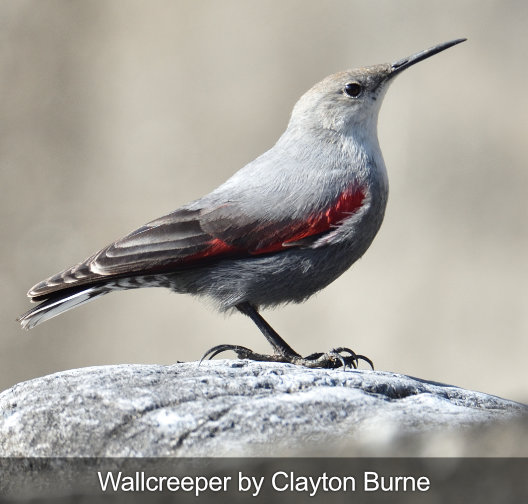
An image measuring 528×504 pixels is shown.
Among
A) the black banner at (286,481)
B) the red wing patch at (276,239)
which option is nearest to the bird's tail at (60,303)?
the red wing patch at (276,239)

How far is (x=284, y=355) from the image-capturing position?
177 inches

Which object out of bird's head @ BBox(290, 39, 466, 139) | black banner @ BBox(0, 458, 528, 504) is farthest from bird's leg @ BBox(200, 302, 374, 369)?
black banner @ BBox(0, 458, 528, 504)

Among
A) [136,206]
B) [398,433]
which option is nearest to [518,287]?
[136,206]

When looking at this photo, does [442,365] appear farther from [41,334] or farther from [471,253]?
[41,334]

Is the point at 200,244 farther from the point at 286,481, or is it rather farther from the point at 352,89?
the point at 286,481

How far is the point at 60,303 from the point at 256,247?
0.96 metres

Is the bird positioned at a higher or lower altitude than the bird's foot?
higher

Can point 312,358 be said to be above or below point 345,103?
below

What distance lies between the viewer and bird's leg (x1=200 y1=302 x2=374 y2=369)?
4309 millimetres

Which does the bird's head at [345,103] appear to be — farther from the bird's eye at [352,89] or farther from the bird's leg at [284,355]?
the bird's leg at [284,355]

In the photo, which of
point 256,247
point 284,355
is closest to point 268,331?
point 284,355

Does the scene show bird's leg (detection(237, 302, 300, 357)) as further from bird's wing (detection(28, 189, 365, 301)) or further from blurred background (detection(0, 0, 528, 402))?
blurred background (detection(0, 0, 528, 402))

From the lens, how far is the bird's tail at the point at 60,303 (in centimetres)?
442

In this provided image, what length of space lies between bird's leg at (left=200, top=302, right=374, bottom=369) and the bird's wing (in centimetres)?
34
